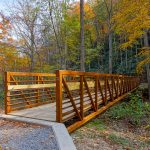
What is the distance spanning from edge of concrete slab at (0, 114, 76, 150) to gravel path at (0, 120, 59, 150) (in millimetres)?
87

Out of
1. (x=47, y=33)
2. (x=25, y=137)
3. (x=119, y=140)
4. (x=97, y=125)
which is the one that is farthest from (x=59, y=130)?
(x=47, y=33)

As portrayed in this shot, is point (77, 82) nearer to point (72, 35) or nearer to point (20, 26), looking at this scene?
point (20, 26)

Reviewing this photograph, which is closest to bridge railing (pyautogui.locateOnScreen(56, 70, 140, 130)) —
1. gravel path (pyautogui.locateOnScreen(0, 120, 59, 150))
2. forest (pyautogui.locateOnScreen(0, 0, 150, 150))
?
gravel path (pyautogui.locateOnScreen(0, 120, 59, 150))

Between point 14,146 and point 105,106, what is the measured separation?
200 inches

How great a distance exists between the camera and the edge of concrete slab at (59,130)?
3.36 metres

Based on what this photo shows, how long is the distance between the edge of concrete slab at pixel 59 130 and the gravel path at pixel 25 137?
0.09m

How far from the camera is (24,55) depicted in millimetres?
19000

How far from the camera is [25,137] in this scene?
3.98 metres

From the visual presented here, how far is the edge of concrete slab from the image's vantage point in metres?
3.36

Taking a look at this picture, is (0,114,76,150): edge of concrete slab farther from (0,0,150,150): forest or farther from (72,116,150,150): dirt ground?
(0,0,150,150): forest

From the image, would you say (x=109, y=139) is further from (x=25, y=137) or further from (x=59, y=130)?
(x=25, y=137)

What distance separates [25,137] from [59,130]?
0.61 metres

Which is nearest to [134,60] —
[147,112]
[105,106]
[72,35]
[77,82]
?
[72,35]

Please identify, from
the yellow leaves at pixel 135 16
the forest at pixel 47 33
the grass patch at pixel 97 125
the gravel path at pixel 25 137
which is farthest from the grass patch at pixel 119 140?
Answer: the yellow leaves at pixel 135 16
